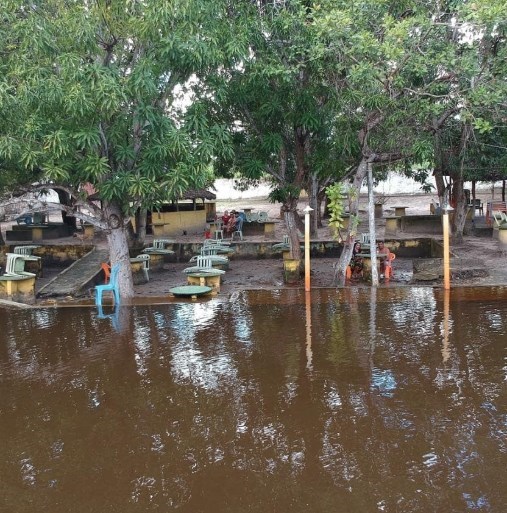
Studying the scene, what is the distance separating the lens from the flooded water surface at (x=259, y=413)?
14.6ft

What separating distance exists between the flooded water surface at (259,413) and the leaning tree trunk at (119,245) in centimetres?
314

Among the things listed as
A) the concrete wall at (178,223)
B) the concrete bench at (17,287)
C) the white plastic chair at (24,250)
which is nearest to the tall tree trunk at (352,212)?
the concrete bench at (17,287)

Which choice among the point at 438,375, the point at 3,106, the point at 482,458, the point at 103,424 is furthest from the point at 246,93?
the point at 482,458

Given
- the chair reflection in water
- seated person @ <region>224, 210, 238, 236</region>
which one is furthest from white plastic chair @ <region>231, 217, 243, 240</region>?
the chair reflection in water

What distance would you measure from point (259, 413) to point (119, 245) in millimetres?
7811

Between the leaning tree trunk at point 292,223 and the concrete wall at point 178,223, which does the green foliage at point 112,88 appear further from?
the concrete wall at point 178,223

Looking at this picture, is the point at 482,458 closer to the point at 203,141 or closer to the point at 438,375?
the point at 438,375

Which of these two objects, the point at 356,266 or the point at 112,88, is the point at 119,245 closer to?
the point at 112,88

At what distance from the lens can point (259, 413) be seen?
19.2 ft

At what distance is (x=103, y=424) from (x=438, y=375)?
12.1ft

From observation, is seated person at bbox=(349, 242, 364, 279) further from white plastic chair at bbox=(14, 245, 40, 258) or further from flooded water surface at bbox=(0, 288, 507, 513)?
white plastic chair at bbox=(14, 245, 40, 258)

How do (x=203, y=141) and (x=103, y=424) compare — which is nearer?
(x=103, y=424)

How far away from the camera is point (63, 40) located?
33.3 feet

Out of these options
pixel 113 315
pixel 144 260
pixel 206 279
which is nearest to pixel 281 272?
pixel 144 260
